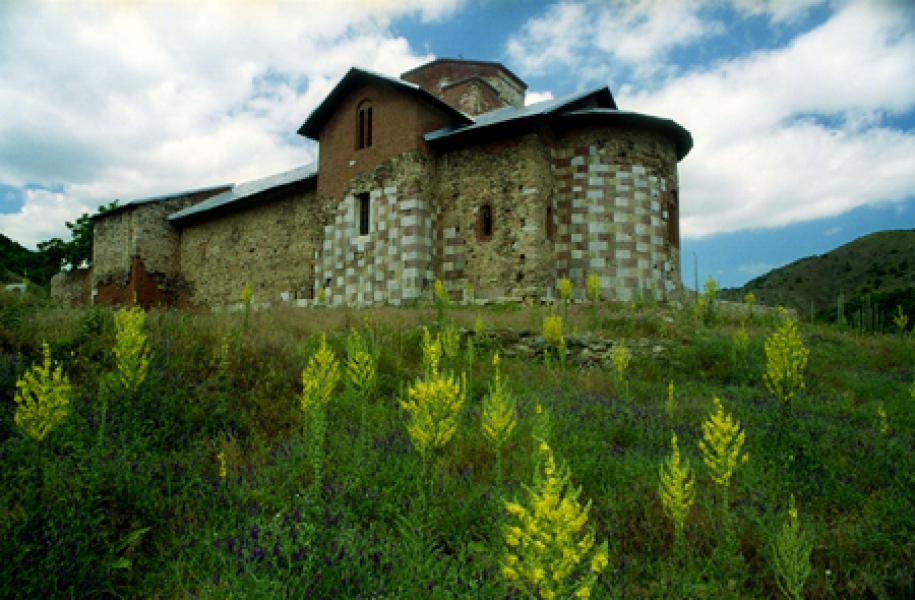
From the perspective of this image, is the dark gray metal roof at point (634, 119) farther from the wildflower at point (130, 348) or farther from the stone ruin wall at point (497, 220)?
the wildflower at point (130, 348)

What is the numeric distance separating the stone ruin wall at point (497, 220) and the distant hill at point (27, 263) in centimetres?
3438

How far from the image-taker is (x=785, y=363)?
16.8ft

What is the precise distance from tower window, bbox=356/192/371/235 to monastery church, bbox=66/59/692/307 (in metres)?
0.04

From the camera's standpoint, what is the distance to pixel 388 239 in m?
19.0

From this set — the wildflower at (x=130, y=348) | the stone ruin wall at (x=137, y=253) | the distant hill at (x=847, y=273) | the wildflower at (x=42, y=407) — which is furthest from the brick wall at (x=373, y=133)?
the distant hill at (x=847, y=273)

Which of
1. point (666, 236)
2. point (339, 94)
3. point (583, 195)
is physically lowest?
point (666, 236)

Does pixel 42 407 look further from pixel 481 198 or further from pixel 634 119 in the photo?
pixel 634 119

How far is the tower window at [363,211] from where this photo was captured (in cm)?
2034

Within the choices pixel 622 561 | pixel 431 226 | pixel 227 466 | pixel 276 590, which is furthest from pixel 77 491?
pixel 431 226

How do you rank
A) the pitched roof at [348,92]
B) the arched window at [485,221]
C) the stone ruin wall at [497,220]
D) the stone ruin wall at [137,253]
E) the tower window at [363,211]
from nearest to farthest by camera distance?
the stone ruin wall at [497,220]
the arched window at [485,221]
the pitched roof at [348,92]
the tower window at [363,211]
the stone ruin wall at [137,253]

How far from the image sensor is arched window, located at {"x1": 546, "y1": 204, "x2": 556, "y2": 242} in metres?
17.9

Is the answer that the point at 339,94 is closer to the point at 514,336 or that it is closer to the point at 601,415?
the point at 514,336

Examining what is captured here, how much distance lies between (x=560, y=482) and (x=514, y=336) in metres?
8.95

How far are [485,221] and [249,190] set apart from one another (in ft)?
45.4
